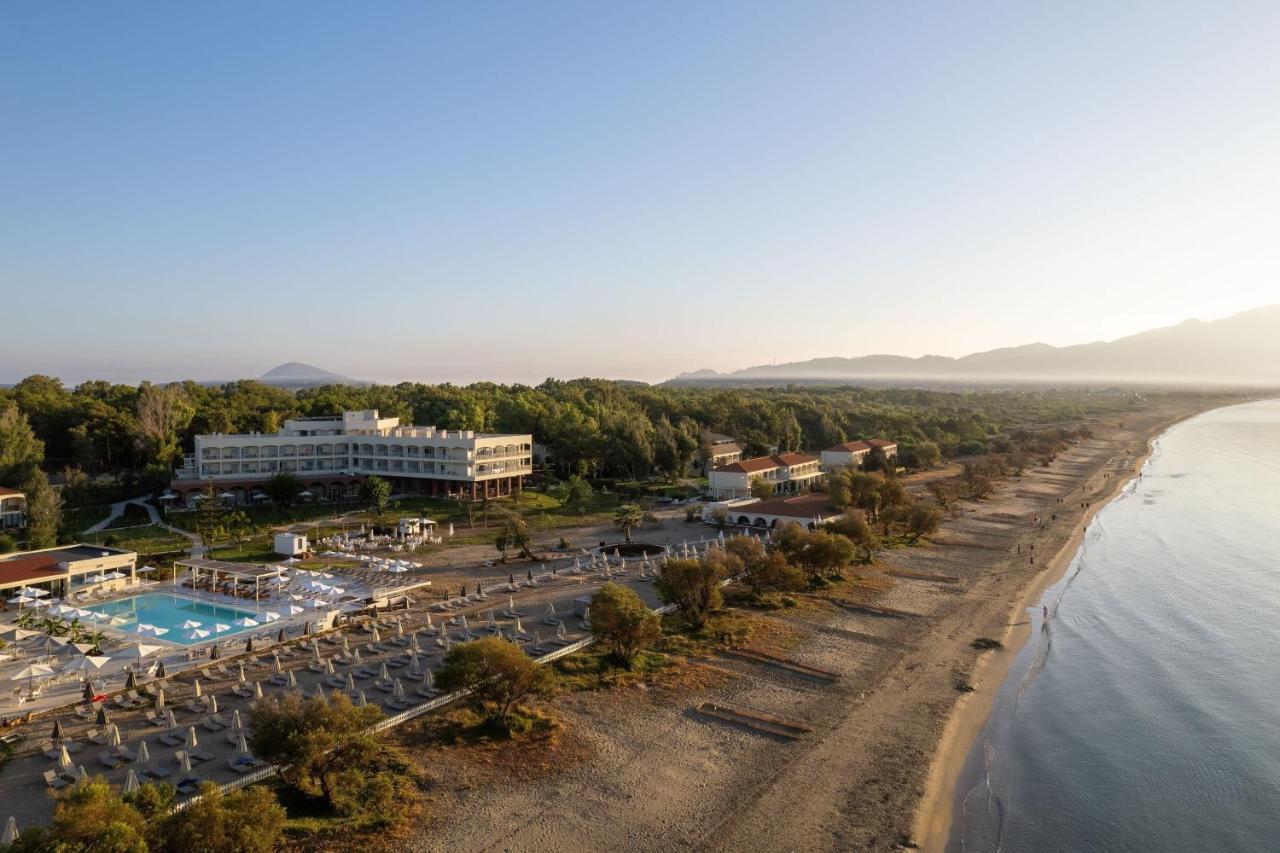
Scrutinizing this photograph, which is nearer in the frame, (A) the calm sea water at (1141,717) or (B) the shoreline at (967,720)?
(B) the shoreline at (967,720)

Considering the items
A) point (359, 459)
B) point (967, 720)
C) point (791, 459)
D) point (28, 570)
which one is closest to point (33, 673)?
point (28, 570)

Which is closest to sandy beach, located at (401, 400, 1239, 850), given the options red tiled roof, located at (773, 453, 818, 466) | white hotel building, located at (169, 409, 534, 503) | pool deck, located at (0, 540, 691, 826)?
pool deck, located at (0, 540, 691, 826)

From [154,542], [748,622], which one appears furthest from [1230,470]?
[154,542]

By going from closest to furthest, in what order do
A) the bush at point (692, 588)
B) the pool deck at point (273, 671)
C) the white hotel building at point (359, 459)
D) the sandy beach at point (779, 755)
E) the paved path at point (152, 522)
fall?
1. the sandy beach at point (779, 755)
2. the pool deck at point (273, 671)
3. the bush at point (692, 588)
4. the paved path at point (152, 522)
5. the white hotel building at point (359, 459)

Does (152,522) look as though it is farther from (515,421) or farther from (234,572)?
(515,421)

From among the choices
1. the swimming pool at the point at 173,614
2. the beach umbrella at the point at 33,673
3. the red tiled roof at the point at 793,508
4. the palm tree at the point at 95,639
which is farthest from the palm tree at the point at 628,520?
the beach umbrella at the point at 33,673

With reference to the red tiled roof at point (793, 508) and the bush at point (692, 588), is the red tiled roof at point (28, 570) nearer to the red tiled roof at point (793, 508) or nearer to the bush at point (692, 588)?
the bush at point (692, 588)

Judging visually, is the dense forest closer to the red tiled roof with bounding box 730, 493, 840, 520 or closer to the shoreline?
the red tiled roof with bounding box 730, 493, 840, 520

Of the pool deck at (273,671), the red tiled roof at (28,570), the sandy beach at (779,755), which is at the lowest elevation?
the sandy beach at (779,755)

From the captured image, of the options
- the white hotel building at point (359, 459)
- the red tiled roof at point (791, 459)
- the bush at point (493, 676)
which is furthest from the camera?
the red tiled roof at point (791, 459)
